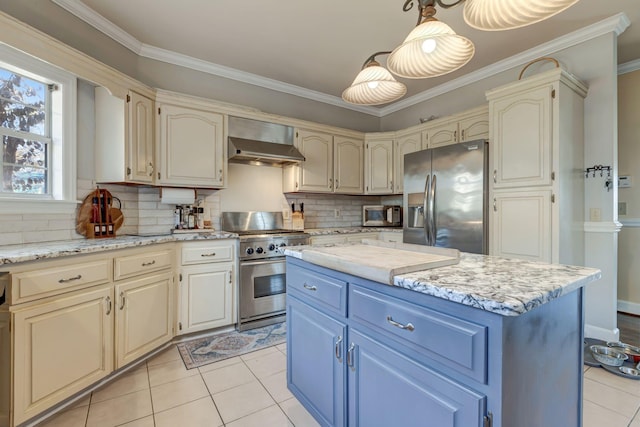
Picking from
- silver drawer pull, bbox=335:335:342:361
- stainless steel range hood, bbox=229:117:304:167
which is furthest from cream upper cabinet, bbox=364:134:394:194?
silver drawer pull, bbox=335:335:342:361

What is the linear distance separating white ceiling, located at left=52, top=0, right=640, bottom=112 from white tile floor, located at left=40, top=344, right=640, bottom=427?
109 inches

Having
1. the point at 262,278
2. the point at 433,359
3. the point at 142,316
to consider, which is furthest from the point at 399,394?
the point at 262,278

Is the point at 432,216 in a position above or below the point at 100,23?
below

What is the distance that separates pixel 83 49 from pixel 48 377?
2.35 m

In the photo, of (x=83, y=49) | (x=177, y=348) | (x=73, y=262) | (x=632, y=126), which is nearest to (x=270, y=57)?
(x=83, y=49)

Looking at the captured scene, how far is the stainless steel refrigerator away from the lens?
2.70 m

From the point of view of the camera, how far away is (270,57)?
3.13 meters

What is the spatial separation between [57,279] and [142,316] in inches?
27.3

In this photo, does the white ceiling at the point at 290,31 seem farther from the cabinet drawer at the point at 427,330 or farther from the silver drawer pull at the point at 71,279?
the cabinet drawer at the point at 427,330

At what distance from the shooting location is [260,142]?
3203 millimetres

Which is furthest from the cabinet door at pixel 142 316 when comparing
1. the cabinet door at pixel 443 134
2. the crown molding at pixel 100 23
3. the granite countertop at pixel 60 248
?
the cabinet door at pixel 443 134

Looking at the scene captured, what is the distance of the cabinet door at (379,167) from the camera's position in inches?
159

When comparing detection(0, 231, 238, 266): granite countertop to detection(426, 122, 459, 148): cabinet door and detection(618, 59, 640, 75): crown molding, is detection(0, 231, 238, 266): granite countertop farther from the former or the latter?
detection(618, 59, 640, 75): crown molding

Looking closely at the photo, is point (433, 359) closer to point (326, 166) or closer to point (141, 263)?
A: point (141, 263)
